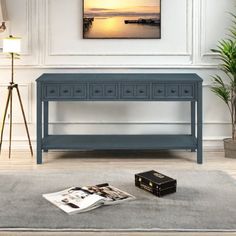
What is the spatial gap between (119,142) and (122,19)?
1176mm

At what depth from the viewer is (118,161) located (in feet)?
13.6

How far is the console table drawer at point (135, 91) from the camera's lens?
4023mm

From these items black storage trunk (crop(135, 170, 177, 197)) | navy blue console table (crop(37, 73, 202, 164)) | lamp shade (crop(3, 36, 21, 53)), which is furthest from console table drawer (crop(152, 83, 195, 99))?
black storage trunk (crop(135, 170, 177, 197))

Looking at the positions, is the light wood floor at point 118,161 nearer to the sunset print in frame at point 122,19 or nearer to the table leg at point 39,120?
the table leg at point 39,120

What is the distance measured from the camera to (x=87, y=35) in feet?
14.7

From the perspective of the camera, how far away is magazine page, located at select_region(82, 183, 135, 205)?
2105 millimetres

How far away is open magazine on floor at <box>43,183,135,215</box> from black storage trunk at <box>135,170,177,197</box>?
4.5 inches

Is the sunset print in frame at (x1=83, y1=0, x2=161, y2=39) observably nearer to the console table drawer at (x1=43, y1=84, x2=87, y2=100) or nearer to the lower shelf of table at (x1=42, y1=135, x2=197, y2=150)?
the console table drawer at (x1=43, y1=84, x2=87, y2=100)

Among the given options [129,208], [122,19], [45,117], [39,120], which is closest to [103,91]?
[39,120]

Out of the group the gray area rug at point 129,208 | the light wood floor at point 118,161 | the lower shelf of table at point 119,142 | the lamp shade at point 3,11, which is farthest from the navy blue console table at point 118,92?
the gray area rug at point 129,208

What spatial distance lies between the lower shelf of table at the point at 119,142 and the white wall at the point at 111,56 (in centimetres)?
22

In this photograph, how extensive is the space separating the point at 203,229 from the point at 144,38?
2913 mm

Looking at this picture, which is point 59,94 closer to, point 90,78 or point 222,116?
point 90,78

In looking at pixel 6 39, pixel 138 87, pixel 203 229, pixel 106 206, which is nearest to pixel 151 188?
pixel 106 206
